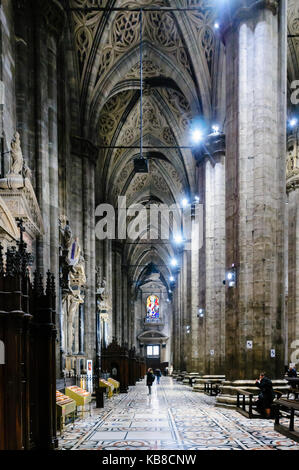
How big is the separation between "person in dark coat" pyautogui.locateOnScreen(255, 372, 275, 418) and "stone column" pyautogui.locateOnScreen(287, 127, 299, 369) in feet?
36.6

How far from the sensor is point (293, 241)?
23.5 m

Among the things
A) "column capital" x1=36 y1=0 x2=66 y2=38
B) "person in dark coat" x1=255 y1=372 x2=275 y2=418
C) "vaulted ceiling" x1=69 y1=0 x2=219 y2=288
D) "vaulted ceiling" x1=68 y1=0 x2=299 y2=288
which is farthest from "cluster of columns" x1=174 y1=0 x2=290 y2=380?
"vaulted ceiling" x1=69 y1=0 x2=219 y2=288

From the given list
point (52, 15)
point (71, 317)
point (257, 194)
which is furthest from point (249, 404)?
point (52, 15)

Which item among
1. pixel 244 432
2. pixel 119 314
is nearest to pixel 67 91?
pixel 244 432

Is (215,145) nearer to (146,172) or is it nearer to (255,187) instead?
(146,172)

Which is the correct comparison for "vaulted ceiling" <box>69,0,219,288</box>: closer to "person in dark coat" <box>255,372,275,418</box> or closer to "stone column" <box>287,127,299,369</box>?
"stone column" <box>287,127,299,369</box>

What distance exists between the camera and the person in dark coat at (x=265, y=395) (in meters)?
11.1

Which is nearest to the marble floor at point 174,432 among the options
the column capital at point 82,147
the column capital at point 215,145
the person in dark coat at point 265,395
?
the person in dark coat at point 265,395

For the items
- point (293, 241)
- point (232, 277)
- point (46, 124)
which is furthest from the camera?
point (293, 241)

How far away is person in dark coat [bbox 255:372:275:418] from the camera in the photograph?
1114 centimetres

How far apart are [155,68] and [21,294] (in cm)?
2439

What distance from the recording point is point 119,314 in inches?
1778

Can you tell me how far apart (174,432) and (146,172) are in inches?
480

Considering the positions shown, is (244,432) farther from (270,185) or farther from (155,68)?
(155,68)
